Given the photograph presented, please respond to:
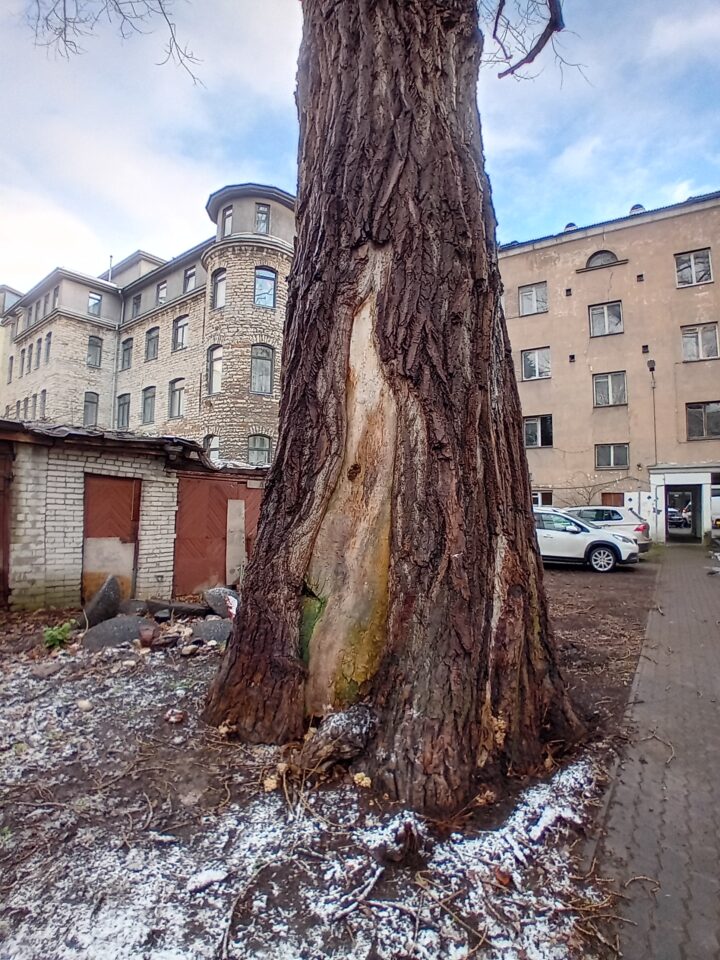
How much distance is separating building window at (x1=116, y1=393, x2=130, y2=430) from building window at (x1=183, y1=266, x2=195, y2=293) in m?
6.50

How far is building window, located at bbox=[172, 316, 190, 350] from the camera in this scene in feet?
78.5

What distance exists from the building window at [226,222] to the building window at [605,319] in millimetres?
15723

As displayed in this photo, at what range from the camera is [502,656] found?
277 centimetres

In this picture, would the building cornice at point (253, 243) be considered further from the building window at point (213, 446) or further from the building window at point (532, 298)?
the building window at point (532, 298)

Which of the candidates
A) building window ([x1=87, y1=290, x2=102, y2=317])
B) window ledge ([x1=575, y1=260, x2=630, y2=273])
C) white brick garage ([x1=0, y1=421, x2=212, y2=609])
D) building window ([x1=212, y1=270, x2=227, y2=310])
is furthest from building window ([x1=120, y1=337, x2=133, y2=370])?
window ledge ([x1=575, y1=260, x2=630, y2=273])

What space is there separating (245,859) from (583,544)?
13177 millimetres

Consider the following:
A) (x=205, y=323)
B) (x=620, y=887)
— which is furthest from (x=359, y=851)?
(x=205, y=323)

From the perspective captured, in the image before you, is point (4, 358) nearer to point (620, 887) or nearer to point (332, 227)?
point (332, 227)

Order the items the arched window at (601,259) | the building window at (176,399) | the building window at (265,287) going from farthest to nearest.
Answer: the building window at (176,399) → the arched window at (601,259) → the building window at (265,287)

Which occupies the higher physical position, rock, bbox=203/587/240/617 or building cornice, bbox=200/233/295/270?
building cornice, bbox=200/233/295/270

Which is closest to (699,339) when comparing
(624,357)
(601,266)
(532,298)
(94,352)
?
(624,357)

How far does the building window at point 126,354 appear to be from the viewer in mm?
27655

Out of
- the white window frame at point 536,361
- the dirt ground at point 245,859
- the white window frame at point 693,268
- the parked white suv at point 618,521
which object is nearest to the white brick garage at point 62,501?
the dirt ground at point 245,859

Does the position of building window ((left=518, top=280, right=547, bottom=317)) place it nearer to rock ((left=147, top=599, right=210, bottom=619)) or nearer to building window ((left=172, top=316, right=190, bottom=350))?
building window ((left=172, top=316, right=190, bottom=350))
